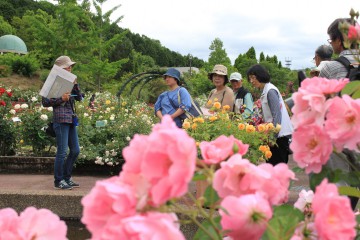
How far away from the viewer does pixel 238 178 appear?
706 mm

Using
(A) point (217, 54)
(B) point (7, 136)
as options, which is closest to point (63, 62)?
(B) point (7, 136)

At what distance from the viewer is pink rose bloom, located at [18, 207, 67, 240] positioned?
66cm

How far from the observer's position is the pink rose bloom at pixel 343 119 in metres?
0.78

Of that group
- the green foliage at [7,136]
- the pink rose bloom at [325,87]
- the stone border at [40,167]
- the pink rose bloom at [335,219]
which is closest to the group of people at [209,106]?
the stone border at [40,167]

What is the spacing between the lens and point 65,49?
24594mm

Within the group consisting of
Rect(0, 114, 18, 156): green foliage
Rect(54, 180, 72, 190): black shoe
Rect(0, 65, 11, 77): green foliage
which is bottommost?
Rect(54, 180, 72, 190): black shoe

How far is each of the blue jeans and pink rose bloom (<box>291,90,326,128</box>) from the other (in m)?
4.19

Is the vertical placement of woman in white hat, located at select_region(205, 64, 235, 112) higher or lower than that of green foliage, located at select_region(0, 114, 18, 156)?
higher

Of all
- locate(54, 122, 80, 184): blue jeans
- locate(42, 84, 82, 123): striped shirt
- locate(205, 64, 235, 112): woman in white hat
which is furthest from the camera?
locate(205, 64, 235, 112): woman in white hat

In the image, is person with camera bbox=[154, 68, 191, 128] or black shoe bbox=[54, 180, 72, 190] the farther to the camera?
black shoe bbox=[54, 180, 72, 190]

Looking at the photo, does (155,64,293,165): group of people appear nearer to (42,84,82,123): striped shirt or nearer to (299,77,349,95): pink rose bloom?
(42,84,82,123): striped shirt

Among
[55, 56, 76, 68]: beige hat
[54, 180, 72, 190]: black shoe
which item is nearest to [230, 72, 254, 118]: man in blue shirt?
[55, 56, 76, 68]: beige hat

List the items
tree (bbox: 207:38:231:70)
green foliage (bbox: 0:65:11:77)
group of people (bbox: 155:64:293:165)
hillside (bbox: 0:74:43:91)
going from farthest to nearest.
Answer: tree (bbox: 207:38:231:70) → hillside (bbox: 0:74:43:91) → green foliage (bbox: 0:65:11:77) → group of people (bbox: 155:64:293:165)

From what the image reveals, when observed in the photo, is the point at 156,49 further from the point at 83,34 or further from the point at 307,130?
the point at 307,130
